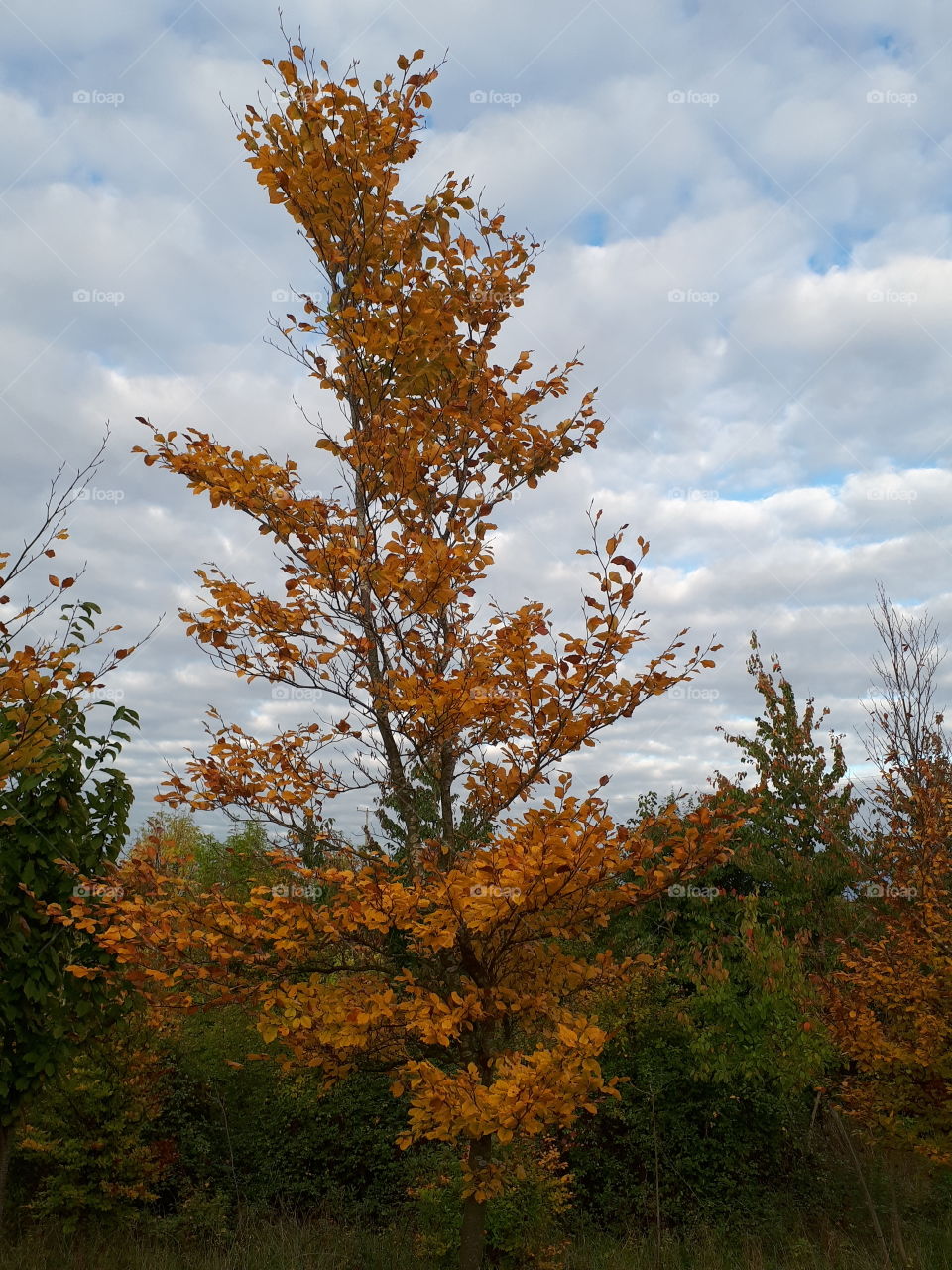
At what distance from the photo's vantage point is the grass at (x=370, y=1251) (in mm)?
→ 7680

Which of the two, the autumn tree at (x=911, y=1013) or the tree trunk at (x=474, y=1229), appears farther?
the autumn tree at (x=911, y=1013)

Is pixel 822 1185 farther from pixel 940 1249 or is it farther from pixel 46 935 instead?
pixel 46 935

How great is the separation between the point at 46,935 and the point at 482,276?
6.00 metres

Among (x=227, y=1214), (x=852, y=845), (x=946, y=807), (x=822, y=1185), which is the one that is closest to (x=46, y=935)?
(x=227, y=1214)

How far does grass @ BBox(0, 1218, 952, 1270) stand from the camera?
768 centimetres

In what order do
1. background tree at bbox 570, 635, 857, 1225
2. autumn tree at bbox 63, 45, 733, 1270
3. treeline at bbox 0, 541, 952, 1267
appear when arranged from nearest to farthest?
1. autumn tree at bbox 63, 45, 733, 1270
2. treeline at bbox 0, 541, 952, 1267
3. background tree at bbox 570, 635, 857, 1225

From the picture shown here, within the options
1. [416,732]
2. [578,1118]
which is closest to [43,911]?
[416,732]

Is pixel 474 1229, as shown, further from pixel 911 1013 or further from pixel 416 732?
pixel 911 1013

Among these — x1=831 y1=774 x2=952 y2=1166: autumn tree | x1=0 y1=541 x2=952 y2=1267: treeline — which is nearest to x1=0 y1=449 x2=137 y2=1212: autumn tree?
x1=0 y1=541 x2=952 y2=1267: treeline

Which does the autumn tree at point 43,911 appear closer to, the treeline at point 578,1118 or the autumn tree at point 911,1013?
the treeline at point 578,1118

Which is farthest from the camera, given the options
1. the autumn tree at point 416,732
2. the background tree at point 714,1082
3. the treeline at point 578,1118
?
the background tree at point 714,1082

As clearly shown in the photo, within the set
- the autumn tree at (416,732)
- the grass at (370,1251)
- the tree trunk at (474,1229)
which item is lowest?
the grass at (370,1251)

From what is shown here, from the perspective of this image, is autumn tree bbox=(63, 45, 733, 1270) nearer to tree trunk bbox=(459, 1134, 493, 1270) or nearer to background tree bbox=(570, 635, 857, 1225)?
tree trunk bbox=(459, 1134, 493, 1270)

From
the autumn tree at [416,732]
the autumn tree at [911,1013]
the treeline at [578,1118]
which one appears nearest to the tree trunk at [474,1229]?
the autumn tree at [416,732]
